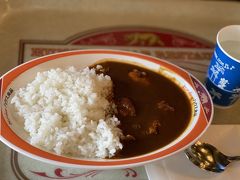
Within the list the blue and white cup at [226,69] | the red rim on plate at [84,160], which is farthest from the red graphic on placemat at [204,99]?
the blue and white cup at [226,69]

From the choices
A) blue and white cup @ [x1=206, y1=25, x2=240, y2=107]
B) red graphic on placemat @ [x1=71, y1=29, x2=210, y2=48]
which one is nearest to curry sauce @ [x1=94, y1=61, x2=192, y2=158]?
blue and white cup @ [x1=206, y1=25, x2=240, y2=107]

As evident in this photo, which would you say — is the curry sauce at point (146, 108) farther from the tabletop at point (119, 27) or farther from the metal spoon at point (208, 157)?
the tabletop at point (119, 27)

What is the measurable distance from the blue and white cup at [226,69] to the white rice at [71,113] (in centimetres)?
40

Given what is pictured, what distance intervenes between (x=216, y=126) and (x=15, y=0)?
1.07 metres

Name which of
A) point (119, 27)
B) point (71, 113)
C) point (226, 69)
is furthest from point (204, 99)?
point (119, 27)

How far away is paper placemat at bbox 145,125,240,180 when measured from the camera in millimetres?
1142

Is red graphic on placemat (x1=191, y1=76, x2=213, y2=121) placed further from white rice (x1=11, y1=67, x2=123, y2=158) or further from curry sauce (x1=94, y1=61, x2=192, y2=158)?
white rice (x1=11, y1=67, x2=123, y2=158)

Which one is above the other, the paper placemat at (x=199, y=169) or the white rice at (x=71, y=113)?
the white rice at (x=71, y=113)

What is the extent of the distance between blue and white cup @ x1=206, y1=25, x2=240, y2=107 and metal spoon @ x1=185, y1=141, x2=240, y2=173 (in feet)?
0.80

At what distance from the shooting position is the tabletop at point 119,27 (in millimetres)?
1564

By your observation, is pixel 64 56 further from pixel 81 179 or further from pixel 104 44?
pixel 81 179

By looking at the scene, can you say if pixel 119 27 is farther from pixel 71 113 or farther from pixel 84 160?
pixel 84 160

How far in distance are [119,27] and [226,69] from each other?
0.60 m

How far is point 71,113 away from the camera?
1.14 meters
